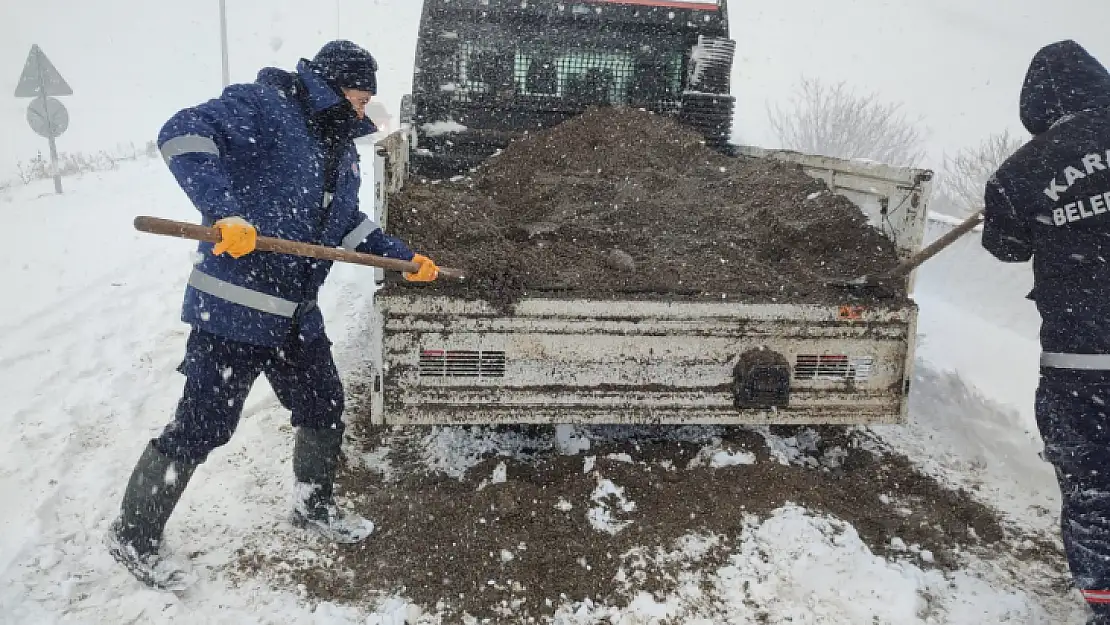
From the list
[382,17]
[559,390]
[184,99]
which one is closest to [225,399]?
[559,390]

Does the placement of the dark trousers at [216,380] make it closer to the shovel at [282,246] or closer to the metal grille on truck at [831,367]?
the shovel at [282,246]

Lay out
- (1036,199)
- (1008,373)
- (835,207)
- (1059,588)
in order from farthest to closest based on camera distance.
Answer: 1. (1008,373)
2. (835,207)
3. (1059,588)
4. (1036,199)

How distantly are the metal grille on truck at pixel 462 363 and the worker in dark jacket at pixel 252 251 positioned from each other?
0.47m

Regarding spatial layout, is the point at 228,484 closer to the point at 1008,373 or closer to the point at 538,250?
the point at 538,250

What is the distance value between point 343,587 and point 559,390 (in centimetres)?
115

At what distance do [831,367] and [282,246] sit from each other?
7.69 ft

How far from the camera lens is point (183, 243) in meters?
8.60

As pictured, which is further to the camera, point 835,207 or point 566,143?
point 566,143

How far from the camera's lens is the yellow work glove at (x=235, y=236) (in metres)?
2.15

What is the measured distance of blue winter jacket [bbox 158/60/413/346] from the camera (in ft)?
7.75

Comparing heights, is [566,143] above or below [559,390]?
above

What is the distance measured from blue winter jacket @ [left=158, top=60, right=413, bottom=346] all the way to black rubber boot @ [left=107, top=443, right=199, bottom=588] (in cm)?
53

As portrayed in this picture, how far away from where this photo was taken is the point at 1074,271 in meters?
2.54

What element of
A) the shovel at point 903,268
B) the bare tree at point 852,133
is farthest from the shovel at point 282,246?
the bare tree at point 852,133
